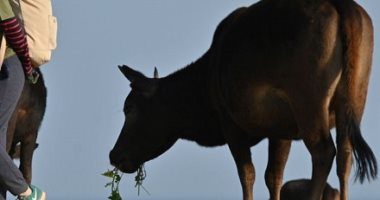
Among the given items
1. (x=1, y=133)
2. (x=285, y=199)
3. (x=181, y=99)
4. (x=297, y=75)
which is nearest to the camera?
(x=1, y=133)

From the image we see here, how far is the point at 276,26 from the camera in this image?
10336 millimetres

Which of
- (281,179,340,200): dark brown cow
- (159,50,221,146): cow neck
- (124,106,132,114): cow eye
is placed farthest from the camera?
(124,106,132,114): cow eye

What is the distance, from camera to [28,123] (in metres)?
14.1

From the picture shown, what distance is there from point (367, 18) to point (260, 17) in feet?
3.59

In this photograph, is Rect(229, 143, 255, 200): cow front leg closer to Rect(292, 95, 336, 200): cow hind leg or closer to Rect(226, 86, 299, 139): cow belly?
Rect(226, 86, 299, 139): cow belly

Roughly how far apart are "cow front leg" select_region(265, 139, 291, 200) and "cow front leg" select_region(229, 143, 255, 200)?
1.11 ft

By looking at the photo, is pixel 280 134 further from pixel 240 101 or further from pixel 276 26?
pixel 276 26

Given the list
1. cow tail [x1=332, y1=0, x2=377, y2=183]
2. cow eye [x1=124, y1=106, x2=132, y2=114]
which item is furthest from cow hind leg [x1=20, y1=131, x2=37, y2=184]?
cow tail [x1=332, y1=0, x2=377, y2=183]

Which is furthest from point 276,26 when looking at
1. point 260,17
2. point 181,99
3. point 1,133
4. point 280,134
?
point 1,133

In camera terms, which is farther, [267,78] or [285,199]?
[285,199]

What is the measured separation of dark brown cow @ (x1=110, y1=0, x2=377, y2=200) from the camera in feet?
32.6

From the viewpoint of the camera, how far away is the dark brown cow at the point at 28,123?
45.8ft

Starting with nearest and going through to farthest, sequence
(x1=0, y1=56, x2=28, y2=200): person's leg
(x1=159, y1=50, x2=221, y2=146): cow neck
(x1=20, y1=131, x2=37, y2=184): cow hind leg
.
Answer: (x1=0, y1=56, x2=28, y2=200): person's leg < (x1=159, y1=50, x2=221, y2=146): cow neck < (x1=20, y1=131, x2=37, y2=184): cow hind leg

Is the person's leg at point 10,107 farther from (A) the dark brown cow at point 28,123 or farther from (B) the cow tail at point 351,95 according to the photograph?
(A) the dark brown cow at point 28,123
